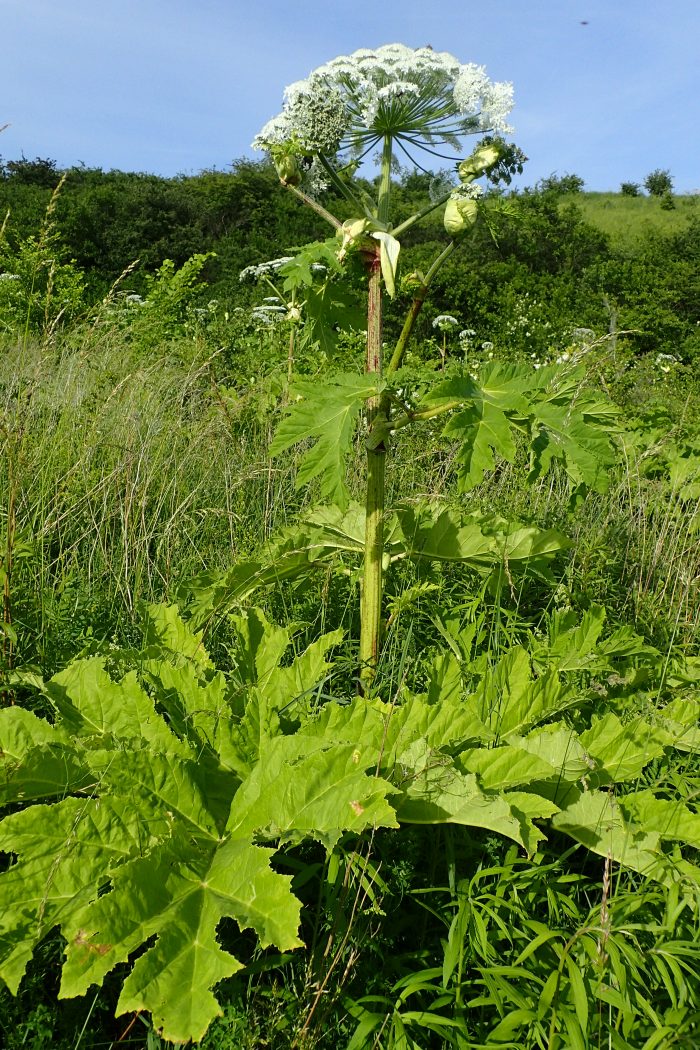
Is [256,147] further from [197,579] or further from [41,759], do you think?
[41,759]

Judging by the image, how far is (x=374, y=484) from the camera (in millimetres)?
2111

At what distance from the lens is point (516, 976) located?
4.77 ft

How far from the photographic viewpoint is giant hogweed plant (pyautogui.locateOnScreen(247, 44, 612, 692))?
192 cm

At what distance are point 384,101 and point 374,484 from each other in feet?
3.22

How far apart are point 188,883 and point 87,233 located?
59.9 ft

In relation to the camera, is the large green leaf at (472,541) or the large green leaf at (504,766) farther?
the large green leaf at (472,541)

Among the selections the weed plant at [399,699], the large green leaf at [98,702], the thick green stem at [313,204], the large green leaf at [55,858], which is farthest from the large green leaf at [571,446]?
the large green leaf at [55,858]

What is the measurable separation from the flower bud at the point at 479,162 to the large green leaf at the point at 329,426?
64 cm

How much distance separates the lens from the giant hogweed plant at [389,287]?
192 centimetres

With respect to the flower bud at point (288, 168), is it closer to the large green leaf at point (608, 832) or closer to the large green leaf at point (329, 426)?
the large green leaf at point (329, 426)

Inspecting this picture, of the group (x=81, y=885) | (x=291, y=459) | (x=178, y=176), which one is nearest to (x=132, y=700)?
Result: (x=81, y=885)

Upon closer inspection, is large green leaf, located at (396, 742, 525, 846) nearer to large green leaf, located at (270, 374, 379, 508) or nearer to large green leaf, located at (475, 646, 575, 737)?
large green leaf, located at (475, 646, 575, 737)

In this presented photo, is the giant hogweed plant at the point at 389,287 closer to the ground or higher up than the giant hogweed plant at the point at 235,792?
higher up

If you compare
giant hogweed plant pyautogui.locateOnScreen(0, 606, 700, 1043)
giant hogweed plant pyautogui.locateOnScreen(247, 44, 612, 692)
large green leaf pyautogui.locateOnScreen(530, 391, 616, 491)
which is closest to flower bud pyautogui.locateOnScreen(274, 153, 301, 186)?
giant hogweed plant pyautogui.locateOnScreen(247, 44, 612, 692)
